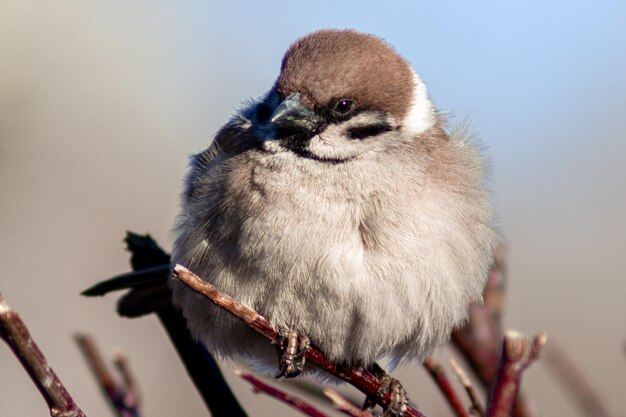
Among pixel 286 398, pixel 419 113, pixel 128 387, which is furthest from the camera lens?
pixel 419 113

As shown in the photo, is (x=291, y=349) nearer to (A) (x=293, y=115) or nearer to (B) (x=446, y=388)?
(B) (x=446, y=388)

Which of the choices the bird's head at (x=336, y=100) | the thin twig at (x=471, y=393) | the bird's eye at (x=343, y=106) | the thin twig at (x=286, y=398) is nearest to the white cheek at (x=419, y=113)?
the bird's head at (x=336, y=100)

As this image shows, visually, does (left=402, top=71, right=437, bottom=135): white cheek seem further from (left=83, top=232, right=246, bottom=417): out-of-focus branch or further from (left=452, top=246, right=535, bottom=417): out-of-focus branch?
(left=83, top=232, right=246, bottom=417): out-of-focus branch

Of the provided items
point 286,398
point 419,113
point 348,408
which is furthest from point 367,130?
point 348,408

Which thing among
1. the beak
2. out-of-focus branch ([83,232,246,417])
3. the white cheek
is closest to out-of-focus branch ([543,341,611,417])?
the white cheek

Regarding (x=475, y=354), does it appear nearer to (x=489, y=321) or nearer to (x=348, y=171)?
(x=489, y=321)

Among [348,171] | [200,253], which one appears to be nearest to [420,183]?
[348,171]
